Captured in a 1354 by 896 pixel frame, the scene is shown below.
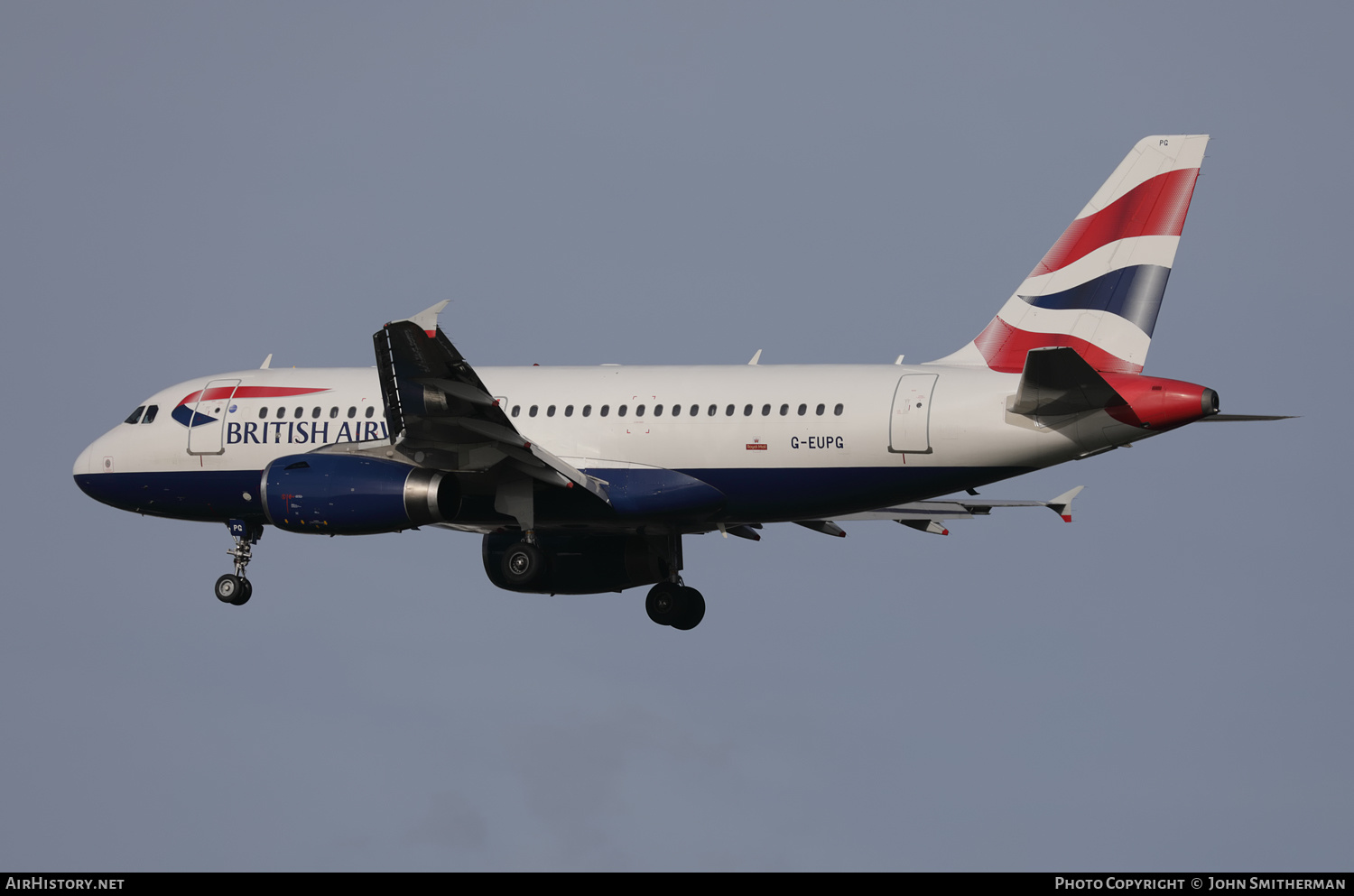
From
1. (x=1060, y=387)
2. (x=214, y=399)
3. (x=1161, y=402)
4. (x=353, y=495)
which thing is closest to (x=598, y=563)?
(x=353, y=495)

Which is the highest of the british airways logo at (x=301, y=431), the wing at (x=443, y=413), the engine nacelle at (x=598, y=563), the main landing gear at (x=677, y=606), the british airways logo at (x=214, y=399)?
the british airways logo at (x=214, y=399)

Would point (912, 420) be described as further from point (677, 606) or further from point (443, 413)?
point (677, 606)

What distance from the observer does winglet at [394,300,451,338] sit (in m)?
33.7

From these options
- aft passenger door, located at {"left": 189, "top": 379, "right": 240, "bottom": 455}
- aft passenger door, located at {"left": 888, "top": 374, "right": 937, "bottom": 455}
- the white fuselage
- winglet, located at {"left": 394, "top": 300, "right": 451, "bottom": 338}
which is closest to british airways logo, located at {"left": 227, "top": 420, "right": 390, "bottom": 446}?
the white fuselage

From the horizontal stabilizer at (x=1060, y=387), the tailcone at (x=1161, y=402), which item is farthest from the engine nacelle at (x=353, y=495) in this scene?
the tailcone at (x=1161, y=402)

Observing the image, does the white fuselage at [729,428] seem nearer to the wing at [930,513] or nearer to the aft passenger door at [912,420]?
the aft passenger door at [912,420]

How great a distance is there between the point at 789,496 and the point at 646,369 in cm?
411

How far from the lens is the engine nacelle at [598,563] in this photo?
42.3m

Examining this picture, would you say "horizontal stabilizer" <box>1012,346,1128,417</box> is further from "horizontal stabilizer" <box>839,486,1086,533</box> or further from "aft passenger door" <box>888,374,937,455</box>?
"horizontal stabilizer" <box>839,486,1086,533</box>

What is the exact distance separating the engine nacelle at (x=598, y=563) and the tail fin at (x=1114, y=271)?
9226mm

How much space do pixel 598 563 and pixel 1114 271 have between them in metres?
12.9

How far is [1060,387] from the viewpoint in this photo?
33.6m

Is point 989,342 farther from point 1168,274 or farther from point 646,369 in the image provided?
point 646,369

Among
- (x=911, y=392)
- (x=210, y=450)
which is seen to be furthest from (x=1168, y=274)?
(x=210, y=450)
